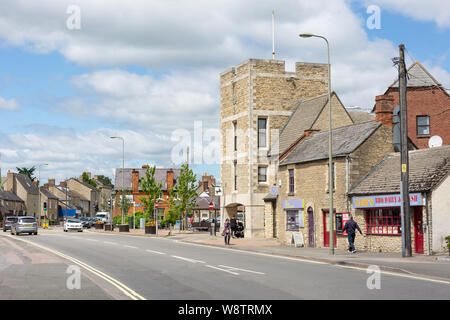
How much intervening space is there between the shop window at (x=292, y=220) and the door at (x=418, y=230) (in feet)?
31.3

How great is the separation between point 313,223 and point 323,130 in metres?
9.75

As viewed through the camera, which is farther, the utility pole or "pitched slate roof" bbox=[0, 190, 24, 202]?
"pitched slate roof" bbox=[0, 190, 24, 202]

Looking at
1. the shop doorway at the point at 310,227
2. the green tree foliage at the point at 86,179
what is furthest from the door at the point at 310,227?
the green tree foliage at the point at 86,179

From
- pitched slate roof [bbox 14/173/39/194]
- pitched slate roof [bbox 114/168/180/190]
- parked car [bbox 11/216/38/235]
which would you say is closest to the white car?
A: parked car [bbox 11/216/38/235]

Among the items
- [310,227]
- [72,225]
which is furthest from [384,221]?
[72,225]

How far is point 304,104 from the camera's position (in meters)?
45.2

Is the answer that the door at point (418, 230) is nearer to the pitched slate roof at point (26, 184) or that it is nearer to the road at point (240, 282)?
the road at point (240, 282)

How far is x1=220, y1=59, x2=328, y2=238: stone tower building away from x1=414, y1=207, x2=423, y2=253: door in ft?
63.7

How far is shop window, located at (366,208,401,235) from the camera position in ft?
91.0

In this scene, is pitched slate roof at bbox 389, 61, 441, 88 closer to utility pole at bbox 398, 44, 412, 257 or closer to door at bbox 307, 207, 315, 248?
door at bbox 307, 207, 315, 248

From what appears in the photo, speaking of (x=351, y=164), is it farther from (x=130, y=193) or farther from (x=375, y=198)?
(x=130, y=193)

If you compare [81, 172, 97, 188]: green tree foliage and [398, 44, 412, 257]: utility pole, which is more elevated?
[81, 172, 97, 188]: green tree foliage

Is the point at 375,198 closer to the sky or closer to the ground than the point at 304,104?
closer to the ground
